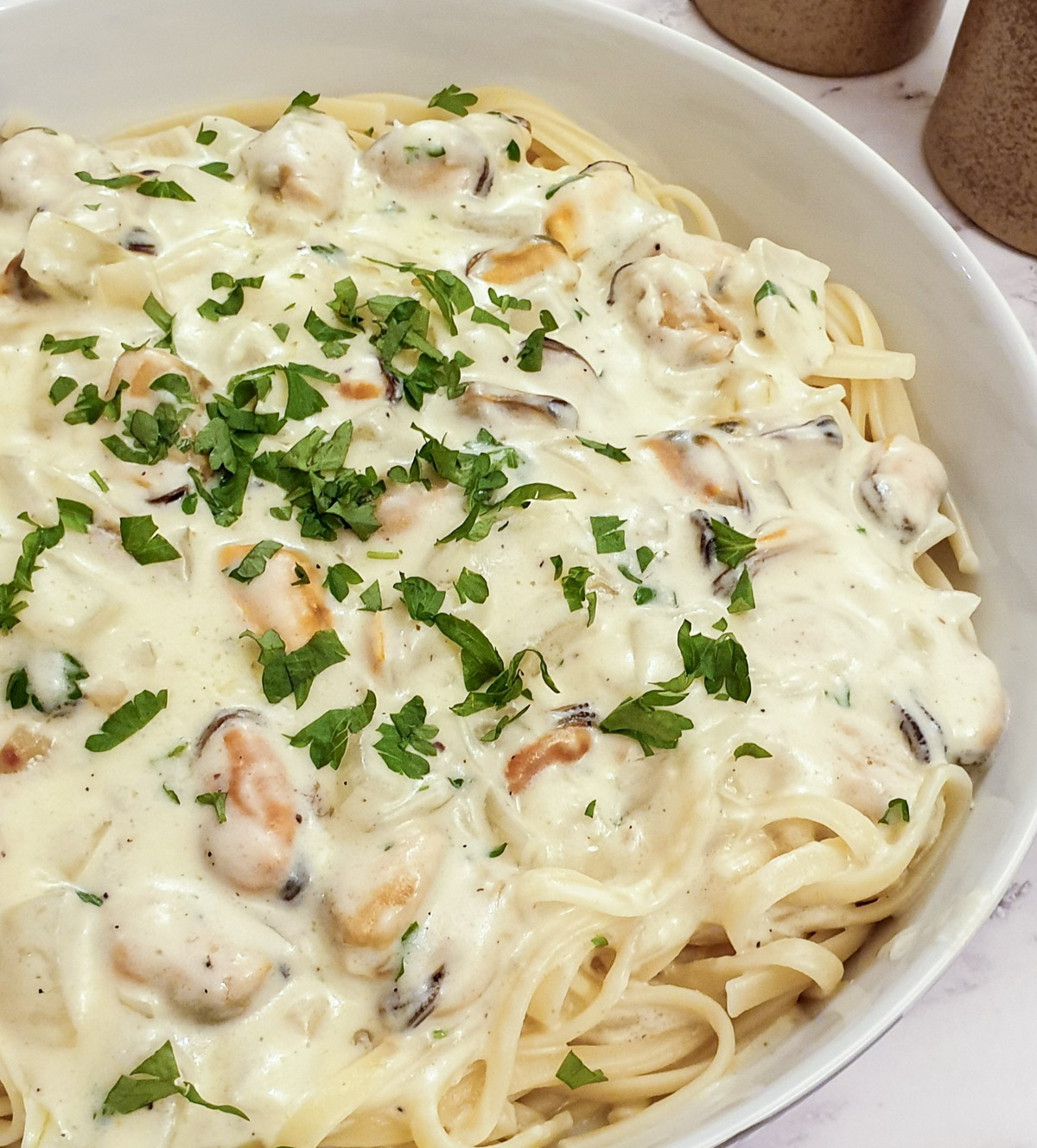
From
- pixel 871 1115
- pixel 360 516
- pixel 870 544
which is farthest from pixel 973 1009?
pixel 360 516

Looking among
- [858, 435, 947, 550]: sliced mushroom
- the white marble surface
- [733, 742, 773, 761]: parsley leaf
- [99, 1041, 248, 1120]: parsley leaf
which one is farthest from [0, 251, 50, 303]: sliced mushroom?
→ the white marble surface

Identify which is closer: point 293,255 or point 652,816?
point 652,816

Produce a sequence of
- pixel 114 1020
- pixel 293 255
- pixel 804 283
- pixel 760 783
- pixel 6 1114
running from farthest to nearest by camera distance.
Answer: pixel 804 283 < pixel 293 255 < pixel 760 783 < pixel 6 1114 < pixel 114 1020

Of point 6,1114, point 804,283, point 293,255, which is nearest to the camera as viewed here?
point 6,1114

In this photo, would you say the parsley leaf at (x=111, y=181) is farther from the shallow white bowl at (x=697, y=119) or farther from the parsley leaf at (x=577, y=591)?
the parsley leaf at (x=577, y=591)

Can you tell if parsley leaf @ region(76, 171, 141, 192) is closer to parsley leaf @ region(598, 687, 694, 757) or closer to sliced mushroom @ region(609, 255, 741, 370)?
sliced mushroom @ region(609, 255, 741, 370)

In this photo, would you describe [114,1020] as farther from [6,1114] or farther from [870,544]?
[870,544]
